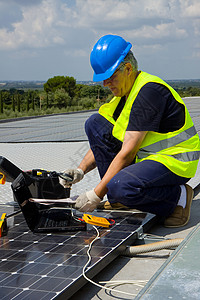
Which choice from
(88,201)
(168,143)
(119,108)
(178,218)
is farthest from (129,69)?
(178,218)

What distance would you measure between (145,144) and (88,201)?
Answer: 0.60 meters

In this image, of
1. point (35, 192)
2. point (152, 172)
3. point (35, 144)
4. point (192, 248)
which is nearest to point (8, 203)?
point (35, 192)

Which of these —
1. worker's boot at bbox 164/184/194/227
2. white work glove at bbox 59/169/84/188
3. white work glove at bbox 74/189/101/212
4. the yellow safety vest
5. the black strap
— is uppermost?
the black strap

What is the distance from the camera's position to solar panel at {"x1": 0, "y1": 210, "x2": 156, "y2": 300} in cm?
193

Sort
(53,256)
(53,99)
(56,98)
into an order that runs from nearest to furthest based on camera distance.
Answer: (53,256)
(56,98)
(53,99)

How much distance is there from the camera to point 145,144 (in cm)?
306

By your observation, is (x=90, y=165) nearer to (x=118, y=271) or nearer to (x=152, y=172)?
(x=152, y=172)

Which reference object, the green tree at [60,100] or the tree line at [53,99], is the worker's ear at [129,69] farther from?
the green tree at [60,100]

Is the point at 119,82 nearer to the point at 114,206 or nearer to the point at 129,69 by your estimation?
the point at 129,69

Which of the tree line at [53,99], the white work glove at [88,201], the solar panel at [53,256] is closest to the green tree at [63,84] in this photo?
the tree line at [53,99]

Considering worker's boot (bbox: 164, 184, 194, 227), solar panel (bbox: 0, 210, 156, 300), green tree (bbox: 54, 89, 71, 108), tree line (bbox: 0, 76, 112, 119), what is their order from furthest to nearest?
green tree (bbox: 54, 89, 71, 108), tree line (bbox: 0, 76, 112, 119), worker's boot (bbox: 164, 184, 194, 227), solar panel (bbox: 0, 210, 156, 300)

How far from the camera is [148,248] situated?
2.58 metres

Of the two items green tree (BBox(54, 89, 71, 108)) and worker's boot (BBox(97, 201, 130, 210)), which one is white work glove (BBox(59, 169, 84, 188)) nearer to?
worker's boot (BBox(97, 201, 130, 210))

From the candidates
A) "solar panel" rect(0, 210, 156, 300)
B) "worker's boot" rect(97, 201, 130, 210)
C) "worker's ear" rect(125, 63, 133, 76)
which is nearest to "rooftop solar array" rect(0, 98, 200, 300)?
"solar panel" rect(0, 210, 156, 300)
